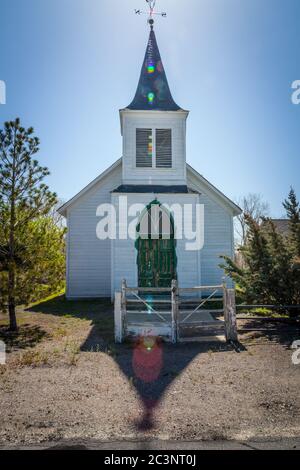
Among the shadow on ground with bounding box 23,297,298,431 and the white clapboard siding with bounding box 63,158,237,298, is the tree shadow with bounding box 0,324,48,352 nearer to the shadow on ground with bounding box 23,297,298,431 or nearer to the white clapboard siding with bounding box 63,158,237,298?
the shadow on ground with bounding box 23,297,298,431

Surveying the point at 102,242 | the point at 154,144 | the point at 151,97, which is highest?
the point at 151,97

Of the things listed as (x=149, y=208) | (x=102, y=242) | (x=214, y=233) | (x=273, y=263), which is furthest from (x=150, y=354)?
(x=214, y=233)

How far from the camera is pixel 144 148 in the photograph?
1482 centimetres

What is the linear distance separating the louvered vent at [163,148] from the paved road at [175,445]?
496 inches

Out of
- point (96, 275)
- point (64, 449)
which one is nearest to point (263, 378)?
point (64, 449)

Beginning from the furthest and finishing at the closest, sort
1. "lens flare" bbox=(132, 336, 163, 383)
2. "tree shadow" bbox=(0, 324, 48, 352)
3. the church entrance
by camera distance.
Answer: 1. the church entrance
2. "tree shadow" bbox=(0, 324, 48, 352)
3. "lens flare" bbox=(132, 336, 163, 383)

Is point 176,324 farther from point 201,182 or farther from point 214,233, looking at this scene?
point 201,182

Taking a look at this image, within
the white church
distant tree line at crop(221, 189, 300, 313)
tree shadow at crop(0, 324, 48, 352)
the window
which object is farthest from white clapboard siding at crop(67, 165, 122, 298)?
distant tree line at crop(221, 189, 300, 313)

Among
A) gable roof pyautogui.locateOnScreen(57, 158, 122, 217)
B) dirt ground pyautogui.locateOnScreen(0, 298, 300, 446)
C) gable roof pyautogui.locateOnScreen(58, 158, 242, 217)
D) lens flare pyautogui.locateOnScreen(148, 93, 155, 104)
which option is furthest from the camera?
gable roof pyautogui.locateOnScreen(58, 158, 242, 217)

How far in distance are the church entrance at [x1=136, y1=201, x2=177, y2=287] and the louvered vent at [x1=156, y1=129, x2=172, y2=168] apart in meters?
2.26

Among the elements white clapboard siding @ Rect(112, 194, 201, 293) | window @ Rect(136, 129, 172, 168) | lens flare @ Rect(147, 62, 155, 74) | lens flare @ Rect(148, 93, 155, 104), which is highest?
lens flare @ Rect(147, 62, 155, 74)

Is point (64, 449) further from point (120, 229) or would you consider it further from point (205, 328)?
point (120, 229)

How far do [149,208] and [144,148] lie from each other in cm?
312

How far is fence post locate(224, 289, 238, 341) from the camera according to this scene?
7910 millimetres
